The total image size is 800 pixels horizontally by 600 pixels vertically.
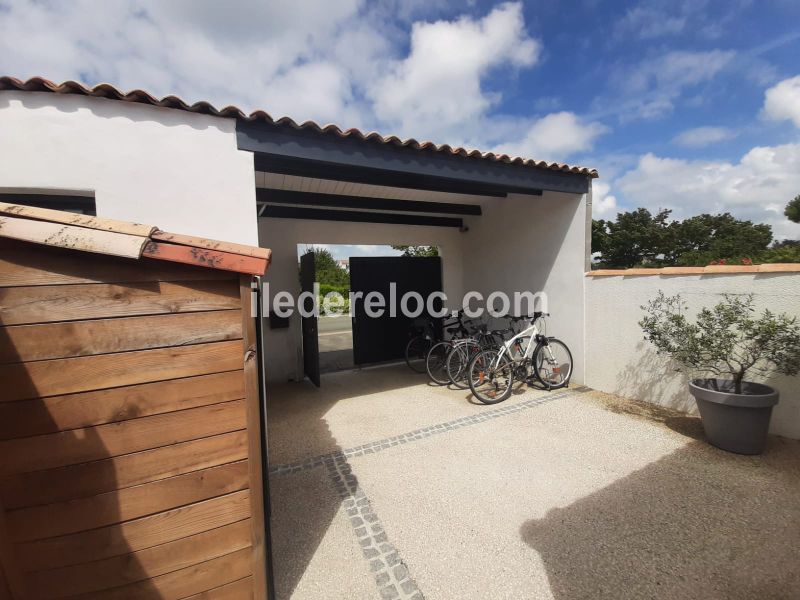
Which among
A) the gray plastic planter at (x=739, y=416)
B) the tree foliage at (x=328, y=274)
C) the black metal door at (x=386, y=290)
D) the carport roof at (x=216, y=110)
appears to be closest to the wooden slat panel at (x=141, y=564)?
the carport roof at (x=216, y=110)

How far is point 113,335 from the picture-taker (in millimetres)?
1253

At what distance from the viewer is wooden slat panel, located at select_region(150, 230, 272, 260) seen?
126cm

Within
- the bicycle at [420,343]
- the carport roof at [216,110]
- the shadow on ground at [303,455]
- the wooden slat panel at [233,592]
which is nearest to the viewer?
the wooden slat panel at [233,592]

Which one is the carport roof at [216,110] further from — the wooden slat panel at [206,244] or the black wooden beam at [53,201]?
the wooden slat panel at [206,244]

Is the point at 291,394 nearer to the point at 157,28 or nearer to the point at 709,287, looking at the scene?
the point at 157,28

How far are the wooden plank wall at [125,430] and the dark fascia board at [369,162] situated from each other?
6.94ft

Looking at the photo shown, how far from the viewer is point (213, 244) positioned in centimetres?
132

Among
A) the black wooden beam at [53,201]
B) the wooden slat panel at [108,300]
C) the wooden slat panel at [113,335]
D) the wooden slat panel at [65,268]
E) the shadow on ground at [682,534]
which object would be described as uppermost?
the black wooden beam at [53,201]

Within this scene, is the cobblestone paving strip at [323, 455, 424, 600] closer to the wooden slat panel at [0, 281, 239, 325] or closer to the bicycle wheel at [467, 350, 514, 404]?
the wooden slat panel at [0, 281, 239, 325]

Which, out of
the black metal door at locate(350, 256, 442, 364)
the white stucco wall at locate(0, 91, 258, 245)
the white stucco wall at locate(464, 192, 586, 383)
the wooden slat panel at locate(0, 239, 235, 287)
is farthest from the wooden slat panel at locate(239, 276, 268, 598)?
the black metal door at locate(350, 256, 442, 364)

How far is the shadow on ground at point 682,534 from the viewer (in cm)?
171

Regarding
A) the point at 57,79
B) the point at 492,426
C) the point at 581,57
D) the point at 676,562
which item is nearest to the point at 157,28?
the point at 57,79

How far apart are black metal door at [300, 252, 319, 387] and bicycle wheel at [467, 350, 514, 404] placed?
2522mm

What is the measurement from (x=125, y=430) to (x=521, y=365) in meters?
4.77
